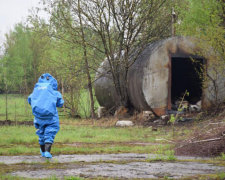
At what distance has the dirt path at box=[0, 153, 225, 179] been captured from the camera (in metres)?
6.55

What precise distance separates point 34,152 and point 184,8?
13.0m

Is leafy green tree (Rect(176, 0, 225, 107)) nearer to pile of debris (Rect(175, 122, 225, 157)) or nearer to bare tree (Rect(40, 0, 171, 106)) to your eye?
bare tree (Rect(40, 0, 171, 106))

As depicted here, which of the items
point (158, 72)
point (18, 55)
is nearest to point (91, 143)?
point (158, 72)

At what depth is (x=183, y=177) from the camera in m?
6.25

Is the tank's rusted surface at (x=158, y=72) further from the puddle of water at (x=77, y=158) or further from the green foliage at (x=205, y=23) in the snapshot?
the puddle of water at (x=77, y=158)

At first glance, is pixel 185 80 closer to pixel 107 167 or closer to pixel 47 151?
pixel 47 151

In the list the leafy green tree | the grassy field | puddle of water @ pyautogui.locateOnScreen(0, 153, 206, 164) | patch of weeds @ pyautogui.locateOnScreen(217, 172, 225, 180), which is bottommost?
the grassy field

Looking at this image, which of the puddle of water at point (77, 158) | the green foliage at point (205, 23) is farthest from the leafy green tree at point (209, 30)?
the puddle of water at point (77, 158)

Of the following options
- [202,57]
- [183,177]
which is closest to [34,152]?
[183,177]

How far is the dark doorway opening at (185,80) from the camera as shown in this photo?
20656 millimetres

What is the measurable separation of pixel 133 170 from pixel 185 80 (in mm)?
15506

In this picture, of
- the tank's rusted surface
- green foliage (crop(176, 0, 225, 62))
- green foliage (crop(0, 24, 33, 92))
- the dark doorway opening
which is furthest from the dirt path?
green foliage (crop(0, 24, 33, 92))

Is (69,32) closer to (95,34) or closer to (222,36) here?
(95,34)

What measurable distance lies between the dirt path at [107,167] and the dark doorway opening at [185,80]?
1220 cm
